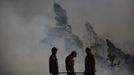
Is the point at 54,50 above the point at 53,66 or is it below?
above

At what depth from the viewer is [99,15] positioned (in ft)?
14.5

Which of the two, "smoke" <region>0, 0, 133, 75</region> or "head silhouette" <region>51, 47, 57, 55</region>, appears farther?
Result: "smoke" <region>0, 0, 133, 75</region>

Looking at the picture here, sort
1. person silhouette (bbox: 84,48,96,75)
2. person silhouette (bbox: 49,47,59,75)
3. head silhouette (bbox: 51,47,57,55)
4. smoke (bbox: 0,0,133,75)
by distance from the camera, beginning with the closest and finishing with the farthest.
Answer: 1. person silhouette (bbox: 84,48,96,75)
2. person silhouette (bbox: 49,47,59,75)
3. head silhouette (bbox: 51,47,57,55)
4. smoke (bbox: 0,0,133,75)

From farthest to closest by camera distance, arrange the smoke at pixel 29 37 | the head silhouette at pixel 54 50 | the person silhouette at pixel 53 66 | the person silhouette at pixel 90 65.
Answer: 1. the smoke at pixel 29 37
2. the head silhouette at pixel 54 50
3. the person silhouette at pixel 53 66
4. the person silhouette at pixel 90 65

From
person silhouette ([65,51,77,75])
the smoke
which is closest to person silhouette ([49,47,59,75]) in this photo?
person silhouette ([65,51,77,75])

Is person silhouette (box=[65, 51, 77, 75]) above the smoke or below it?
below

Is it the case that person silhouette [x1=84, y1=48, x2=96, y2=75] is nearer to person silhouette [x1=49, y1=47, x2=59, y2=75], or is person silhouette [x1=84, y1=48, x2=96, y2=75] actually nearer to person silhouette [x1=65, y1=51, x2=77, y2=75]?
person silhouette [x1=65, y1=51, x2=77, y2=75]

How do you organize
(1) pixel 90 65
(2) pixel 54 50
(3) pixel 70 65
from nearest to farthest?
(1) pixel 90 65, (3) pixel 70 65, (2) pixel 54 50

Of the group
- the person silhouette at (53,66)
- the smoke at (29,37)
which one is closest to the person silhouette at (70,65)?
the person silhouette at (53,66)

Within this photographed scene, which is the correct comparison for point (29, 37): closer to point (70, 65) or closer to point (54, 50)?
point (54, 50)

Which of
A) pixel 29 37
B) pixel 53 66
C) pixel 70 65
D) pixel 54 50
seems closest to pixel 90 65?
pixel 70 65

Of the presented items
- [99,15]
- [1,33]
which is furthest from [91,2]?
[1,33]

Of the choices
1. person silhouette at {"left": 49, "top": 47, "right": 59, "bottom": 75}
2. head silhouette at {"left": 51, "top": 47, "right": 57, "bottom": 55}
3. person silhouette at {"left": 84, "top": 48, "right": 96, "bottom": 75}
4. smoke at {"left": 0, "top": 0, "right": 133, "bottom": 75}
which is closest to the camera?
person silhouette at {"left": 84, "top": 48, "right": 96, "bottom": 75}

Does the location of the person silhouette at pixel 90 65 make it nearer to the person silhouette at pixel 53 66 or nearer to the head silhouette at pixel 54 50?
the person silhouette at pixel 53 66
